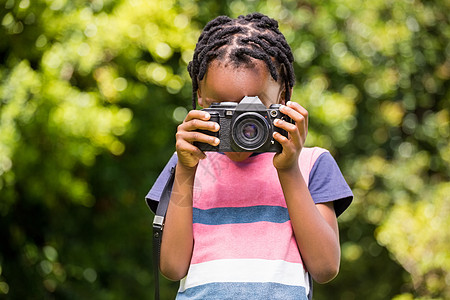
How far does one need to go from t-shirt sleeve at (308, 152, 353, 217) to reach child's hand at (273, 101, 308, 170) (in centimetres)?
13

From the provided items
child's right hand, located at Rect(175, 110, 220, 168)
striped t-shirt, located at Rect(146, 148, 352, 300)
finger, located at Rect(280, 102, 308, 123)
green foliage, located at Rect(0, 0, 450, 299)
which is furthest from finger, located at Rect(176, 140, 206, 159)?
green foliage, located at Rect(0, 0, 450, 299)

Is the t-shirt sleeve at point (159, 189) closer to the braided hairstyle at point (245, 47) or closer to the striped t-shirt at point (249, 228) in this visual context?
the striped t-shirt at point (249, 228)

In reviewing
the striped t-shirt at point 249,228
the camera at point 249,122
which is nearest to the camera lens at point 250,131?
the camera at point 249,122

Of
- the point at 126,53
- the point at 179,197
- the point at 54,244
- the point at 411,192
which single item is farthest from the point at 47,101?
the point at 411,192

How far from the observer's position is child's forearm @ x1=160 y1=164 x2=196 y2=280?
1.54 meters

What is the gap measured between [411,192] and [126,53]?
3477mm

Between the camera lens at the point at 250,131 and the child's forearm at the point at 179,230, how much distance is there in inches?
5.9

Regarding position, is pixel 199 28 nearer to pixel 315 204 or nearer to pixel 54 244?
pixel 54 244

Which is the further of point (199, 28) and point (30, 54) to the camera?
point (199, 28)

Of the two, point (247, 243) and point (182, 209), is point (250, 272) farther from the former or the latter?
point (182, 209)

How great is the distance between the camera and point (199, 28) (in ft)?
14.9

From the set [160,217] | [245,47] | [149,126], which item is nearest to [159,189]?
[160,217]

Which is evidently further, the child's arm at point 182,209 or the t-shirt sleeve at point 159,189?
the t-shirt sleeve at point 159,189

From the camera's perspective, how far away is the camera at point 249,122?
1.48m
